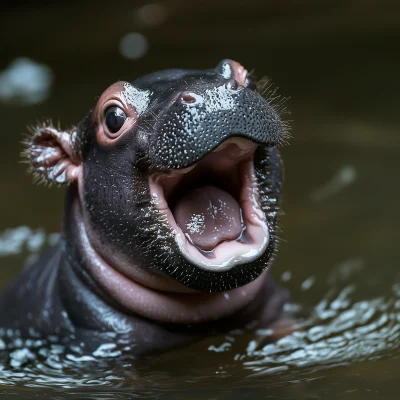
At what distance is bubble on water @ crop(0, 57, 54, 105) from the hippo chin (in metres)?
4.29

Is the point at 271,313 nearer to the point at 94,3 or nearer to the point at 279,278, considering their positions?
the point at 279,278

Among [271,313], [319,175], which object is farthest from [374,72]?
[271,313]

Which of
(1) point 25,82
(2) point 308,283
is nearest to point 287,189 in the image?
(2) point 308,283

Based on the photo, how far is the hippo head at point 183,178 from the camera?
10.1ft

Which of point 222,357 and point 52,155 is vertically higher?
point 52,155

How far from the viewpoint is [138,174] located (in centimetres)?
331

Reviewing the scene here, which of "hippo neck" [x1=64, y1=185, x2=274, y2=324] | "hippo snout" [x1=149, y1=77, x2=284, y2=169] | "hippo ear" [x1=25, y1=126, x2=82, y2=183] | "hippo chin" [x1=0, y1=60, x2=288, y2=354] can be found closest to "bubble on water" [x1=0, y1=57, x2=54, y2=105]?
"hippo ear" [x1=25, y1=126, x2=82, y2=183]

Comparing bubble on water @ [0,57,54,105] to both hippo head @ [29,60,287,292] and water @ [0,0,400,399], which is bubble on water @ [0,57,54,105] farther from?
hippo head @ [29,60,287,292]

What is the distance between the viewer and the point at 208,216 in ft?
11.1

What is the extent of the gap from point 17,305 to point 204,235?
133cm

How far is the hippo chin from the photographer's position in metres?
3.12

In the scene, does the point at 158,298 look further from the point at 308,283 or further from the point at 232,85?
the point at 308,283

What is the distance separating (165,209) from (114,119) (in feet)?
1.46

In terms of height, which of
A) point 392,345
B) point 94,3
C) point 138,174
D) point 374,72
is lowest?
point 392,345
